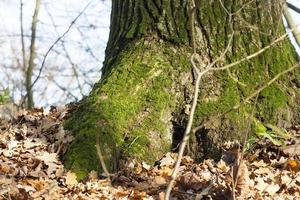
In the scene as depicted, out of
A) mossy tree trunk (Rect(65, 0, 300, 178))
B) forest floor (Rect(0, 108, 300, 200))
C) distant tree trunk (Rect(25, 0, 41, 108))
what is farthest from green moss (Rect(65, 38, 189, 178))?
distant tree trunk (Rect(25, 0, 41, 108))

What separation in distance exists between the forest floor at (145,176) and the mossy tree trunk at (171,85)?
137 millimetres

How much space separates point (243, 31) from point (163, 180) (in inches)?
60.8

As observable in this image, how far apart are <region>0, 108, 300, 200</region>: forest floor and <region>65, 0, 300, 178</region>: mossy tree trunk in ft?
0.45

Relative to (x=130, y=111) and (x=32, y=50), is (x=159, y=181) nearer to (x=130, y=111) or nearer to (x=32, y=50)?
(x=130, y=111)

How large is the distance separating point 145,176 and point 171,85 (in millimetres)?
832

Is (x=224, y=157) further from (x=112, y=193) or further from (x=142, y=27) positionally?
(x=142, y=27)

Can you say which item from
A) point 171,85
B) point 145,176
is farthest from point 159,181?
point 171,85

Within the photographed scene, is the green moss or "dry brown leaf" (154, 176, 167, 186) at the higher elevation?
the green moss

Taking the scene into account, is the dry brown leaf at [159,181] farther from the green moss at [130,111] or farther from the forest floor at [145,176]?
the green moss at [130,111]

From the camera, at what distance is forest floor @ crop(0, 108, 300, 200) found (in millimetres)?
2941

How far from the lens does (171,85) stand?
12.3ft

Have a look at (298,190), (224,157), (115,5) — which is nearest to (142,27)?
(115,5)

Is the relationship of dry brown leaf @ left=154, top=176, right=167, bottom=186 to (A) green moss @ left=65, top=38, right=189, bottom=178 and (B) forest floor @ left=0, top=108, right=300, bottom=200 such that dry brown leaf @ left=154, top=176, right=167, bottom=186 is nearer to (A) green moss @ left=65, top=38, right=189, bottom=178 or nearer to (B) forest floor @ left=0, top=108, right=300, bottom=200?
(B) forest floor @ left=0, top=108, right=300, bottom=200

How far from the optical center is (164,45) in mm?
3912
